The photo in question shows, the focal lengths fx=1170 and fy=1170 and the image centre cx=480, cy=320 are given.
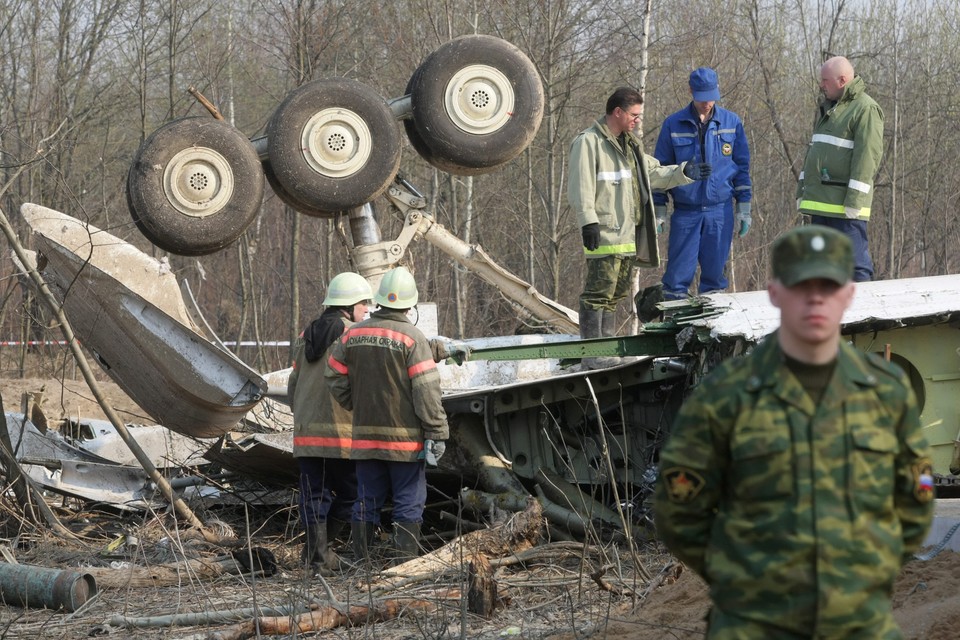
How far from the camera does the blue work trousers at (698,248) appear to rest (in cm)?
812

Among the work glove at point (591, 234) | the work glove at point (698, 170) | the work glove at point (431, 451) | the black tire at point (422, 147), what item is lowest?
the work glove at point (431, 451)

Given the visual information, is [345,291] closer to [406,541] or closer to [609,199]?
[406,541]

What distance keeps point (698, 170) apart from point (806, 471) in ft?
18.9

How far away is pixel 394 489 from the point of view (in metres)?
6.77

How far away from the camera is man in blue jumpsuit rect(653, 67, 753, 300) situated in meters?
8.09

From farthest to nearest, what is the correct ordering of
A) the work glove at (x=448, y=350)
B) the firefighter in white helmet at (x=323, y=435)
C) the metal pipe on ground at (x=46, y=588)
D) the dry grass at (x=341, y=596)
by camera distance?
1. the work glove at (x=448, y=350)
2. the firefighter in white helmet at (x=323, y=435)
3. the metal pipe on ground at (x=46, y=588)
4. the dry grass at (x=341, y=596)

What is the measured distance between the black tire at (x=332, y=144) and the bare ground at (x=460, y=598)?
2363 mm

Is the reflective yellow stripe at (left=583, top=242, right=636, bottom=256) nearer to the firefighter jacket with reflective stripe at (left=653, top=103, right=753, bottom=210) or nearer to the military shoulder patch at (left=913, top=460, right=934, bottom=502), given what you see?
the firefighter jacket with reflective stripe at (left=653, top=103, right=753, bottom=210)

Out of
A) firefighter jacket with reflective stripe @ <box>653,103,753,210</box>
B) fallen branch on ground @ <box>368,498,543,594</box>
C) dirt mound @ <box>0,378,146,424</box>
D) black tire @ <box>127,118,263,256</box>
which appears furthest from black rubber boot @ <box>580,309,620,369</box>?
dirt mound @ <box>0,378,146,424</box>

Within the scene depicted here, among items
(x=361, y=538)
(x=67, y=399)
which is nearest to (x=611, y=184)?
(x=361, y=538)

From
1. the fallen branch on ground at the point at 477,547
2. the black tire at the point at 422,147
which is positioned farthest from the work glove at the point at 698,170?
the fallen branch on ground at the point at 477,547

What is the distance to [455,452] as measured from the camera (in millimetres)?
7691

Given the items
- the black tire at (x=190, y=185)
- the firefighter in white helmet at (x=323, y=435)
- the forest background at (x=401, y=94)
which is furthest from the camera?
the forest background at (x=401, y=94)

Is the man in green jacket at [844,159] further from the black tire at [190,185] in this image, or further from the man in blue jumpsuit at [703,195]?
the black tire at [190,185]
